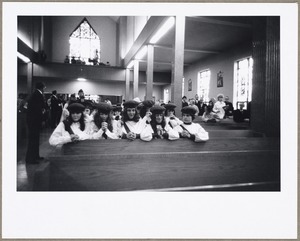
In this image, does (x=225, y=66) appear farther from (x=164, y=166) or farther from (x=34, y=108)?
(x=164, y=166)

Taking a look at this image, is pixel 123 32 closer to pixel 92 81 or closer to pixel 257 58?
pixel 92 81

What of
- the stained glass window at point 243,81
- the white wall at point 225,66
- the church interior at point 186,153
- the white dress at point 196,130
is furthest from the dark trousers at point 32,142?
the white wall at point 225,66

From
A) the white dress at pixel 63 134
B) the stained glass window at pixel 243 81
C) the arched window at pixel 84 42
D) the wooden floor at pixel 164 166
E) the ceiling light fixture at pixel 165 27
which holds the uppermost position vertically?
the arched window at pixel 84 42

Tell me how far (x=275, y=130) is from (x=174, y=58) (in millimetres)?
2791

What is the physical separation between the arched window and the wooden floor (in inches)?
612

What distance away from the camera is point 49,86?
48.5ft

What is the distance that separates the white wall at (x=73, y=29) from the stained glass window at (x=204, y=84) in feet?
23.2

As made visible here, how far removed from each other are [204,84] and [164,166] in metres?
12.4

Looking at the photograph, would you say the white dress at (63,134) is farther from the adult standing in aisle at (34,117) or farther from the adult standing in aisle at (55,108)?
the adult standing in aisle at (55,108)

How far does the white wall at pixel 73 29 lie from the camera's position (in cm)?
1667

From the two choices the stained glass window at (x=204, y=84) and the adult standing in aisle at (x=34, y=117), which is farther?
the stained glass window at (x=204, y=84)

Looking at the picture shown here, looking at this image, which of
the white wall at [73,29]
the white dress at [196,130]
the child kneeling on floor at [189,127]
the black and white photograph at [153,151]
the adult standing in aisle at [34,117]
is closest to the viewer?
the black and white photograph at [153,151]

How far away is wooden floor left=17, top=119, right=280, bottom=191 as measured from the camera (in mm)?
2258

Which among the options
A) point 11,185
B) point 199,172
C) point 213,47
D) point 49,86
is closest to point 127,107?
point 199,172
